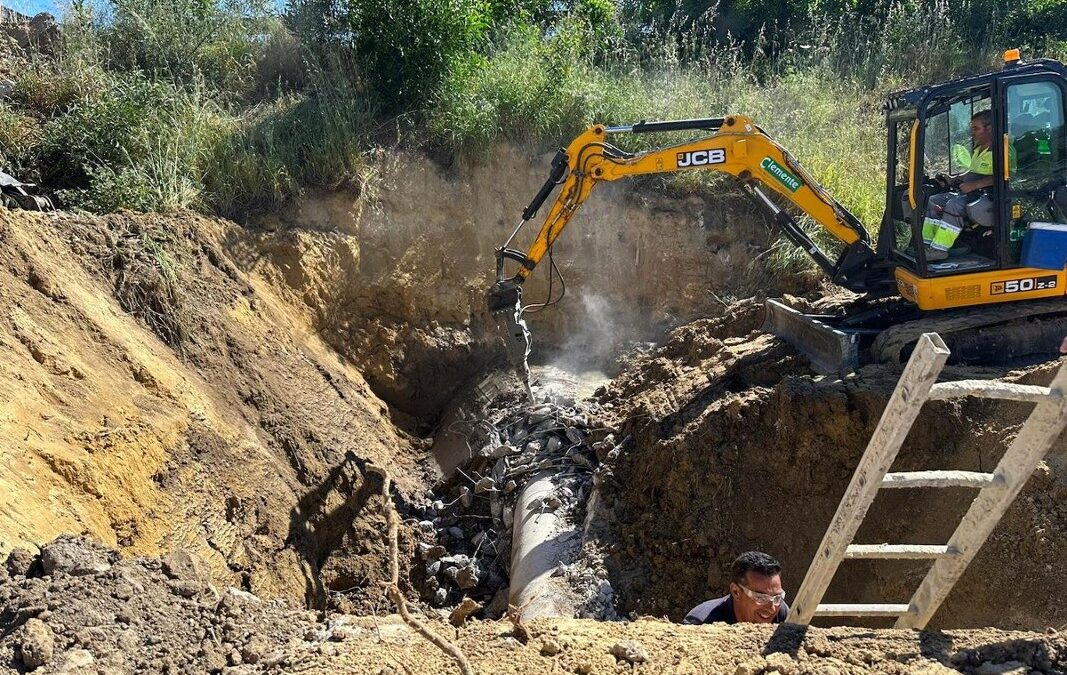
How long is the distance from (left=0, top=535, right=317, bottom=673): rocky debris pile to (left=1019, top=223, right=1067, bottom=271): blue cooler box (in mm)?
5166

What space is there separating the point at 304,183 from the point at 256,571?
183 inches

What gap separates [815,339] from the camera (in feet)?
21.2

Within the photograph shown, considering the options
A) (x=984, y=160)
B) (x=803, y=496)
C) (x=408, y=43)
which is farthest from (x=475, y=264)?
(x=984, y=160)

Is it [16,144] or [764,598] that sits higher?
[16,144]

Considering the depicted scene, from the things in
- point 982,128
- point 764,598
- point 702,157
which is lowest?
point 764,598

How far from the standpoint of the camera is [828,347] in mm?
6281

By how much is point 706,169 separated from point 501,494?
10.1ft

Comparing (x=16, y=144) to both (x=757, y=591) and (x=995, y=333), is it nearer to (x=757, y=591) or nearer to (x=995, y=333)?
(x=757, y=591)

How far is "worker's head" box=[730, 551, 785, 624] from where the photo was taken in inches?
157

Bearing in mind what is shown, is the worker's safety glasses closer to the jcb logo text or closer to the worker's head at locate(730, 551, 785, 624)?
the worker's head at locate(730, 551, 785, 624)

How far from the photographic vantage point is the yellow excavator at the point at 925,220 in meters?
5.62

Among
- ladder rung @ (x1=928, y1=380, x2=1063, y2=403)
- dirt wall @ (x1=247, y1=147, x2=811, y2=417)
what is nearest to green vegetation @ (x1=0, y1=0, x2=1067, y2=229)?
dirt wall @ (x1=247, y1=147, x2=811, y2=417)

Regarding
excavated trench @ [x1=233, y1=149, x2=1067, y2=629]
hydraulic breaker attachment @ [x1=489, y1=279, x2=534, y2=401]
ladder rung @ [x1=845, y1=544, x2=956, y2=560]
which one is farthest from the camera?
hydraulic breaker attachment @ [x1=489, y1=279, x2=534, y2=401]

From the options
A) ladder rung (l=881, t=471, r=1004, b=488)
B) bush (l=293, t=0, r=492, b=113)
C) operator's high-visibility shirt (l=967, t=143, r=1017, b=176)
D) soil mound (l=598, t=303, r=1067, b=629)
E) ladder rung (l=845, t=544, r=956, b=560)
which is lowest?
soil mound (l=598, t=303, r=1067, b=629)
